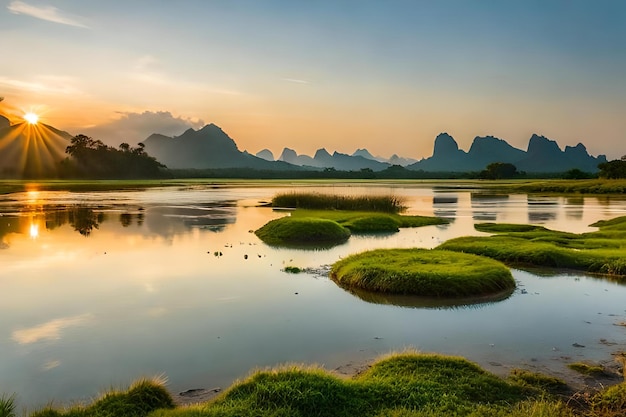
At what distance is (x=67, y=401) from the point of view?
30.5 ft

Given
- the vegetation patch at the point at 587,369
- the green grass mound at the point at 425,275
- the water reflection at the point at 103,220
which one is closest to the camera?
the vegetation patch at the point at 587,369

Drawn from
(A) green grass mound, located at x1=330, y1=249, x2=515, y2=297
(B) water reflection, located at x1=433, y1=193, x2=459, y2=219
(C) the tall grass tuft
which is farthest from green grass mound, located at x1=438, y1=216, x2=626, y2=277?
(C) the tall grass tuft

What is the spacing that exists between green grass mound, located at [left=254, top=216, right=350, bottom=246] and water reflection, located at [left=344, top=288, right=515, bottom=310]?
14208 millimetres

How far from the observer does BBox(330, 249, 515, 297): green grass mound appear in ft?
58.3

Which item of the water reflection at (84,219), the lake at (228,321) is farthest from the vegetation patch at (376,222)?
the water reflection at (84,219)

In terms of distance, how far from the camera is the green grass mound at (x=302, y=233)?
32500 mm

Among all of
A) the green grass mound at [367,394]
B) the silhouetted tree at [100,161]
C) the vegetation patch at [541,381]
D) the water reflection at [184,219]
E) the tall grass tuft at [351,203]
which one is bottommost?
the vegetation patch at [541,381]

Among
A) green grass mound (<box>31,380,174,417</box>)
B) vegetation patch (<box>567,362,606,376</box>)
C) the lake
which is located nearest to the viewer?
green grass mound (<box>31,380,174,417</box>)

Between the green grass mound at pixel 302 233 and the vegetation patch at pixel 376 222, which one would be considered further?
the vegetation patch at pixel 376 222

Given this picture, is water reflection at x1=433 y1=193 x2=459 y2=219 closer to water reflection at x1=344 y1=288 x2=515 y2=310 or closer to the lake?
the lake

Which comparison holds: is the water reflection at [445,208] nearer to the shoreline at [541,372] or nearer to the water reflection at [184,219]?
the water reflection at [184,219]

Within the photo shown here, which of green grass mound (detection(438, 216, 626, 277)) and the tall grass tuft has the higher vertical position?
the tall grass tuft

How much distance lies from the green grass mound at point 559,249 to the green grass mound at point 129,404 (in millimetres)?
19918

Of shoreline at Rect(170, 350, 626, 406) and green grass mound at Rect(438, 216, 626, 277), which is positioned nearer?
shoreline at Rect(170, 350, 626, 406)
